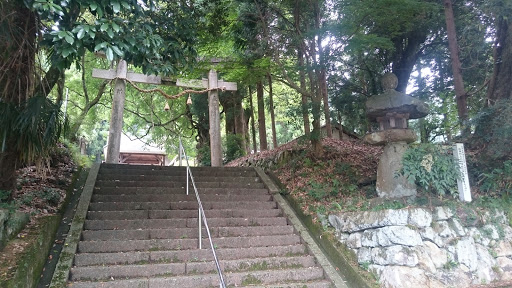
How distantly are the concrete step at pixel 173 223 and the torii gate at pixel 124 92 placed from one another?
445cm

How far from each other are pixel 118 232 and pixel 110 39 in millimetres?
2991

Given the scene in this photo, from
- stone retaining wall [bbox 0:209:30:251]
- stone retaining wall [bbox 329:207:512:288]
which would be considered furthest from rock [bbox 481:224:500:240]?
stone retaining wall [bbox 0:209:30:251]

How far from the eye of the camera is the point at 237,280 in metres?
4.51

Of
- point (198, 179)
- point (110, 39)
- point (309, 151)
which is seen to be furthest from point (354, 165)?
point (110, 39)

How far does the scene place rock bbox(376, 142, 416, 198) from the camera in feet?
17.6

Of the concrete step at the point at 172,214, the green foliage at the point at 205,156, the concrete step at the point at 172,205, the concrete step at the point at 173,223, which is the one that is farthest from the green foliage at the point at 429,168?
the green foliage at the point at 205,156

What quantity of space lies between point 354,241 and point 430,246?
1.05 meters

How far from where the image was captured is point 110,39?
346 cm

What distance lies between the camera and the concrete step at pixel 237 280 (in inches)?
163

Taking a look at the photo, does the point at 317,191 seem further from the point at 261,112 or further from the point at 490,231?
the point at 261,112

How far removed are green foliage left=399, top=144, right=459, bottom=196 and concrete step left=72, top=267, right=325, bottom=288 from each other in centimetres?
201

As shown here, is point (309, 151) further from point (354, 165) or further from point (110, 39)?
point (110, 39)

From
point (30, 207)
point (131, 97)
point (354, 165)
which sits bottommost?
point (30, 207)

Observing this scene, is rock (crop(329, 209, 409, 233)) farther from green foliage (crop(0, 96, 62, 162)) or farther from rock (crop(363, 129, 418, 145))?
green foliage (crop(0, 96, 62, 162))
